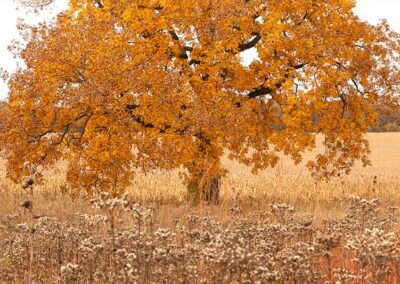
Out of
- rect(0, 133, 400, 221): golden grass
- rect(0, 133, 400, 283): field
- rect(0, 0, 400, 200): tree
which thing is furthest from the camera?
rect(0, 133, 400, 221): golden grass

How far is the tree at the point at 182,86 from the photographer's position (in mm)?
18594

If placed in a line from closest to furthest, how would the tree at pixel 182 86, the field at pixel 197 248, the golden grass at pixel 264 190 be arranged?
1. the field at pixel 197 248
2. the tree at pixel 182 86
3. the golden grass at pixel 264 190

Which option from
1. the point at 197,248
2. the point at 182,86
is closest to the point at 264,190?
the point at 182,86

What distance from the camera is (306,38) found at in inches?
795

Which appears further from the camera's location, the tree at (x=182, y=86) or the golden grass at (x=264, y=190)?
the golden grass at (x=264, y=190)

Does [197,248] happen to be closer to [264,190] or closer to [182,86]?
[182,86]

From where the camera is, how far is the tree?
61.0 feet

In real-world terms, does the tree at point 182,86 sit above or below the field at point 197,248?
above

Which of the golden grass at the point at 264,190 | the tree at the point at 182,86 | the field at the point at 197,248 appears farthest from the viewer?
the golden grass at the point at 264,190

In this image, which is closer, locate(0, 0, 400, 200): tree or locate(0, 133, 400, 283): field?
locate(0, 133, 400, 283): field

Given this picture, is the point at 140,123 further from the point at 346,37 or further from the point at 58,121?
the point at 346,37

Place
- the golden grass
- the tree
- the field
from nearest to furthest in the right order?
the field, the tree, the golden grass

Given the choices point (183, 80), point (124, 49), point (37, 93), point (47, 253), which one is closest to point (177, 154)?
point (183, 80)

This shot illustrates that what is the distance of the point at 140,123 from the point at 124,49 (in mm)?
3026
